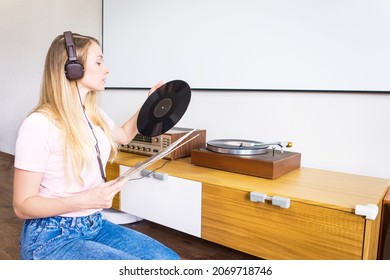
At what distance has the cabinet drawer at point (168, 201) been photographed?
1.59 meters

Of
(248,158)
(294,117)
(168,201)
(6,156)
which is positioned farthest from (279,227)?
(6,156)

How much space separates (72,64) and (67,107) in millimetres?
128

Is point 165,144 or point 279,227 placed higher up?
point 165,144

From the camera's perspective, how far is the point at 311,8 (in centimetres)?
172

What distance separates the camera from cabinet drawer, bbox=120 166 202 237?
1.59 metres

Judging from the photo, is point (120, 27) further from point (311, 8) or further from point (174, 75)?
point (311, 8)

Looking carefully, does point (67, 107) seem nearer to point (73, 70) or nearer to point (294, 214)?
point (73, 70)

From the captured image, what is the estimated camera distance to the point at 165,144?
1908 millimetres

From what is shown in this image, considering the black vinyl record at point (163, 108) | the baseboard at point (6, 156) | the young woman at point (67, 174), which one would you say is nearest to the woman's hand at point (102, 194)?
the young woman at point (67, 174)

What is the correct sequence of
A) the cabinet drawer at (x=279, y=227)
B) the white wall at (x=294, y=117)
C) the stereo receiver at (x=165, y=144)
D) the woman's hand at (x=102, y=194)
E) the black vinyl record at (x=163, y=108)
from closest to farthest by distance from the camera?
the woman's hand at (x=102, y=194)
the cabinet drawer at (x=279, y=227)
the black vinyl record at (x=163, y=108)
the white wall at (x=294, y=117)
the stereo receiver at (x=165, y=144)

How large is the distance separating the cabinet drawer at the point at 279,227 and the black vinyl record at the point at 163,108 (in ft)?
1.08

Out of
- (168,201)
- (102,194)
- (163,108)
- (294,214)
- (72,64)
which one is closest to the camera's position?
(102,194)

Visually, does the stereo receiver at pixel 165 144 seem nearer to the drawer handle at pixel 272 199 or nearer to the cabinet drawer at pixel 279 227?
the cabinet drawer at pixel 279 227

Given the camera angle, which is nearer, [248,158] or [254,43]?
[248,158]
